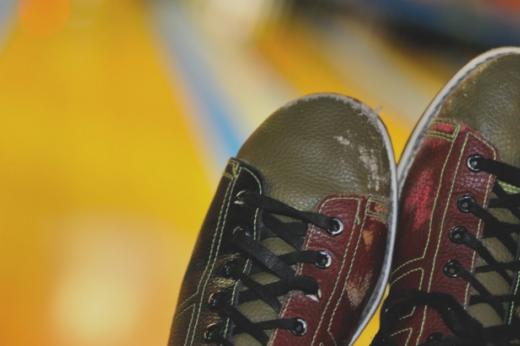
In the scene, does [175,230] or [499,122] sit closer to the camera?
[499,122]

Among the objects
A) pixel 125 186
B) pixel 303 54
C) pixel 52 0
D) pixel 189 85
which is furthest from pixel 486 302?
pixel 52 0

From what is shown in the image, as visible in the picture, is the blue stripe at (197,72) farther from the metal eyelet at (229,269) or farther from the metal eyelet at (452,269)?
the metal eyelet at (452,269)

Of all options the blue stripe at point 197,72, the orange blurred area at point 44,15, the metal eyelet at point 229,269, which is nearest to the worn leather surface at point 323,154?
the metal eyelet at point 229,269

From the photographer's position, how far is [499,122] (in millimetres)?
956

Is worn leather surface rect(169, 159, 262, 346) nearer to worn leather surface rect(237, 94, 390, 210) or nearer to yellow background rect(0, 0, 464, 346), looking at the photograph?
worn leather surface rect(237, 94, 390, 210)

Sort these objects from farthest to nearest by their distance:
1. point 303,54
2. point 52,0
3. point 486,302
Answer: point 52,0
point 303,54
point 486,302

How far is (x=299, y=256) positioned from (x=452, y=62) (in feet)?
4.25

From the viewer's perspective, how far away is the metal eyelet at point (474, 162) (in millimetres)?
956

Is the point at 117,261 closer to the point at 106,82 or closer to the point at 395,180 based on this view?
the point at 395,180

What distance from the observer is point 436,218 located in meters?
0.97

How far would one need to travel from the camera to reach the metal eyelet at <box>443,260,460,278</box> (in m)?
0.93

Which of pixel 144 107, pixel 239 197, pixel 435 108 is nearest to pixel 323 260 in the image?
pixel 239 197

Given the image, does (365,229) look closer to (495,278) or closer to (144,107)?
(495,278)

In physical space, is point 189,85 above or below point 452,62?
below
